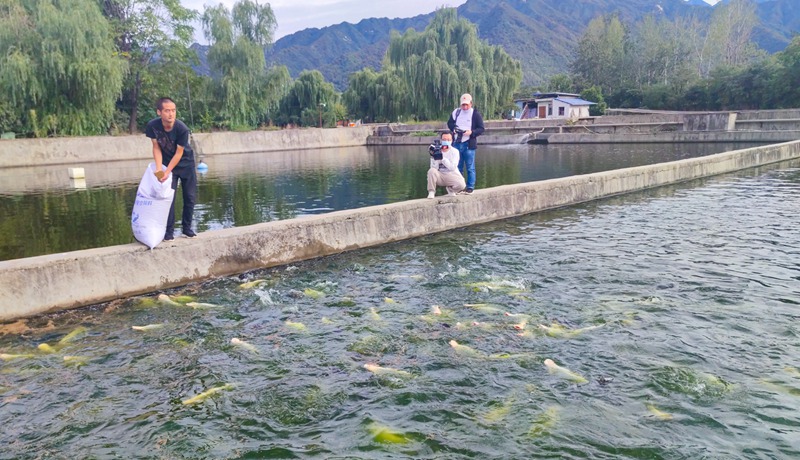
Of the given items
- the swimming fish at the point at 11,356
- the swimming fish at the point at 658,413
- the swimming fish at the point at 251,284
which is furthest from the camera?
the swimming fish at the point at 251,284

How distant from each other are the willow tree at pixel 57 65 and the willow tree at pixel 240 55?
1124 cm

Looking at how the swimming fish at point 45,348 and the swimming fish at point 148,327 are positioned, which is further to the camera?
the swimming fish at point 148,327

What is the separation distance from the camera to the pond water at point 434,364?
4.28m

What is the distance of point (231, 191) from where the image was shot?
2044cm

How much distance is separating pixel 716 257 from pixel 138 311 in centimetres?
858

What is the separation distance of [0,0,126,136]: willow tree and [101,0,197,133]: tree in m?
6.48

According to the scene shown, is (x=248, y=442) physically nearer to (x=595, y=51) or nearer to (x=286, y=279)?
(x=286, y=279)

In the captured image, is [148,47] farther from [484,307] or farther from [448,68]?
[484,307]

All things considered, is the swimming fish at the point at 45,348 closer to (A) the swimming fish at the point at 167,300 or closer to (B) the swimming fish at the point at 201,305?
(A) the swimming fish at the point at 167,300

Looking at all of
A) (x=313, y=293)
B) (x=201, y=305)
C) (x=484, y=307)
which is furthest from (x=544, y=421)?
(x=201, y=305)

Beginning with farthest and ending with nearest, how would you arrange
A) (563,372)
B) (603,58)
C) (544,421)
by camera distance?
(603,58), (563,372), (544,421)

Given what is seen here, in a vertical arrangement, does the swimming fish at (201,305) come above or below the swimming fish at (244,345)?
above

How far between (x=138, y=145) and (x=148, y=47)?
11462 millimetres

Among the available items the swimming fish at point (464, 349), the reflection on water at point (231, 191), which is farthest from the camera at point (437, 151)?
the swimming fish at point (464, 349)
